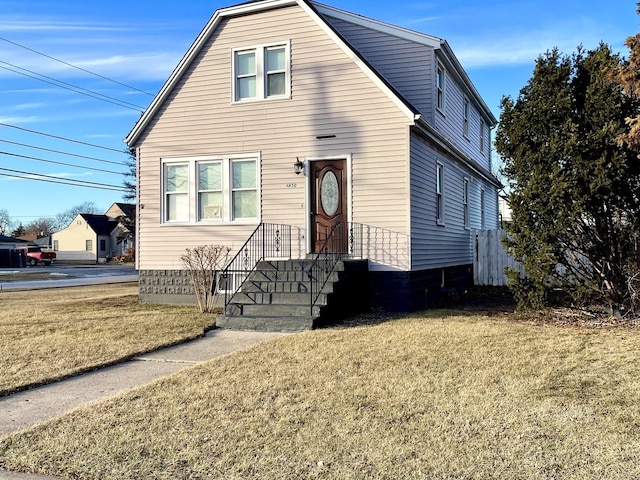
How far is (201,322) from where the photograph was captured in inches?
412

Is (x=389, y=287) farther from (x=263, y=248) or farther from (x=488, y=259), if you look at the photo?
(x=488, y=259)

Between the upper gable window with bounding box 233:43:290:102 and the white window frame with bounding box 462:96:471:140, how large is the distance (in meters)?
6.85

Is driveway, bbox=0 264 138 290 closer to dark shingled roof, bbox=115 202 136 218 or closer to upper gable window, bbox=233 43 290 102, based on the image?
upper gable window, bbox=233 43 290 102

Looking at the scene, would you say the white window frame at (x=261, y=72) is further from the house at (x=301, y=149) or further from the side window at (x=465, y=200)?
the side window at (x=465, y=200)

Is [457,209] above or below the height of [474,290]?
above

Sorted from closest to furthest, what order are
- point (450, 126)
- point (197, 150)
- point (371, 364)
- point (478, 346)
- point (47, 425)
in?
point (47, 425), point (371, 364), point (478, 346), point (197, 150), point (450, 126)

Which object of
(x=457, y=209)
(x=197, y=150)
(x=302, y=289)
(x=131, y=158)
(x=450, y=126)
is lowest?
(x=302, y=289)

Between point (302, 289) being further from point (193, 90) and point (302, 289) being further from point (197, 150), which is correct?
point (193, 90)

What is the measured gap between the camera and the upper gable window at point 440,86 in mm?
14055

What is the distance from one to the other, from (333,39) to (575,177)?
584 centimetres

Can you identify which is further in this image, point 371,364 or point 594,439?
point 371,364

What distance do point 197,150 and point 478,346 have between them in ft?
28.0

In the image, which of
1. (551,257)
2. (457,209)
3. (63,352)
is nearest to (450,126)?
(457,209)

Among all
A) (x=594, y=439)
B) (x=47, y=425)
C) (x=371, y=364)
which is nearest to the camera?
(x=594, y=439)
